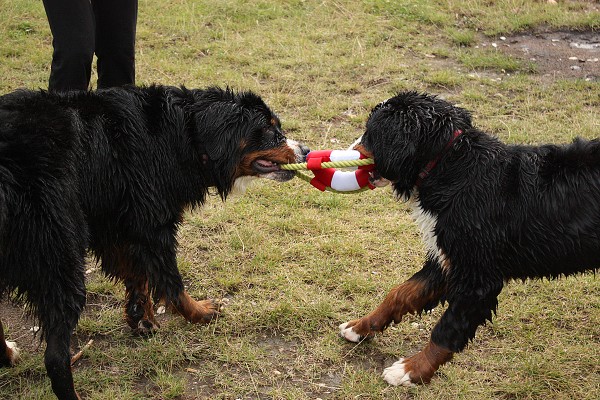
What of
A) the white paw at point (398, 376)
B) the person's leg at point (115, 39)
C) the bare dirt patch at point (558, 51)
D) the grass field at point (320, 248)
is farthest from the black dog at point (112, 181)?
the bare dirt patch at point (558, 51)

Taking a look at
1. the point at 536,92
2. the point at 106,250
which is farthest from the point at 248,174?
the point at 536,92

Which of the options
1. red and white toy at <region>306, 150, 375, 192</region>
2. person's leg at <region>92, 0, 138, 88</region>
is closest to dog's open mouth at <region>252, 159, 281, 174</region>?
red and white toy at <region>306, 150, 375, 192</region>

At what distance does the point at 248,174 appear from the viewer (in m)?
3.64

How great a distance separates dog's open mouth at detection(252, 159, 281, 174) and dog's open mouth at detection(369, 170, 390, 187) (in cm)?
49

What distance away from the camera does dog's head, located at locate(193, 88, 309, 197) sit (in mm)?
3451

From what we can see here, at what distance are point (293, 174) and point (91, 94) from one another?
3.70 ft

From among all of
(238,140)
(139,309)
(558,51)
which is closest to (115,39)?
(238,140)

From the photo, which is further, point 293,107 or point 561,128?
point 293,107

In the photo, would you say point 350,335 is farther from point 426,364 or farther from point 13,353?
point 13,353

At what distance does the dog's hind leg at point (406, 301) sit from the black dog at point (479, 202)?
0.38 ft

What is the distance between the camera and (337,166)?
358cm

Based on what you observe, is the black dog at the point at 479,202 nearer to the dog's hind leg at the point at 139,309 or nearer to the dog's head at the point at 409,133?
the dog's head at the point at 409,133

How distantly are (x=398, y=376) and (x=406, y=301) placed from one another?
38 centimetres

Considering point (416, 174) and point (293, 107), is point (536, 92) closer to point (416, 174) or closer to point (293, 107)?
point (293, 107)
